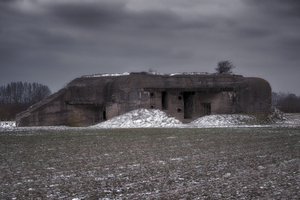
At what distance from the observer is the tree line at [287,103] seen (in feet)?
159

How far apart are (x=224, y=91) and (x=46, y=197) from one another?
57.4ft

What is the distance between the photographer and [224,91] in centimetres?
2062

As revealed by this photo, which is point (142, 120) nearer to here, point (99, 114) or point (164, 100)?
point (164, 100)

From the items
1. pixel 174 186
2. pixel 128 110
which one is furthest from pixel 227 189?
pixel 128 110

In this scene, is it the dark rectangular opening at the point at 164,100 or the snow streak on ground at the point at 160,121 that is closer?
the snow streak on ground at the point at 160,121

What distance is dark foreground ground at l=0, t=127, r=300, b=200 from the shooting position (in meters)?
4.46

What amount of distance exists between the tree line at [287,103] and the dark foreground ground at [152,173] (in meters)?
27.3

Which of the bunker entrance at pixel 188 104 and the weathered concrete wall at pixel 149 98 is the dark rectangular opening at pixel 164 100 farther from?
the bunker entrance at pixel 188 104

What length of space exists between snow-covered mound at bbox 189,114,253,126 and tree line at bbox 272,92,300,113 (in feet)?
47.5

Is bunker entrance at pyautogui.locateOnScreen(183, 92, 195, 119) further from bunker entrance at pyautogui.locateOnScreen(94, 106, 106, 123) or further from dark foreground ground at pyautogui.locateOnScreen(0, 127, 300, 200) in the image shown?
dark foreground ground at pyautogui.locateOnScreen(0, 127, 300, 200)

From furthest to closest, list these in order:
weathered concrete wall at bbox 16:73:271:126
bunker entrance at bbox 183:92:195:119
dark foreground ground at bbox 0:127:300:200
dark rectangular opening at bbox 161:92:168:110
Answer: bunker entrance at bbox 183:92:195:119 → dark rectangular opening at bbox 161:92:168:110 → weathered concrete wall at bbox 16:73:271:126 → dark foreground ground at bbox 0:127:300:200

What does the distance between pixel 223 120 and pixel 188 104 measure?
3408 mm

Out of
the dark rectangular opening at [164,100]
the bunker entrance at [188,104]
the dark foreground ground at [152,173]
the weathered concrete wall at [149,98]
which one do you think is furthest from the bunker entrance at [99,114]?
the dark foreground ground at [152,173]

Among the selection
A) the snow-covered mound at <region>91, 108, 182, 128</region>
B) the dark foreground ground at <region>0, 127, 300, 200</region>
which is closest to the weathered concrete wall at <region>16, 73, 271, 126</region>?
the snow-covered mound at <region>91, 108, 182, 128</region>
